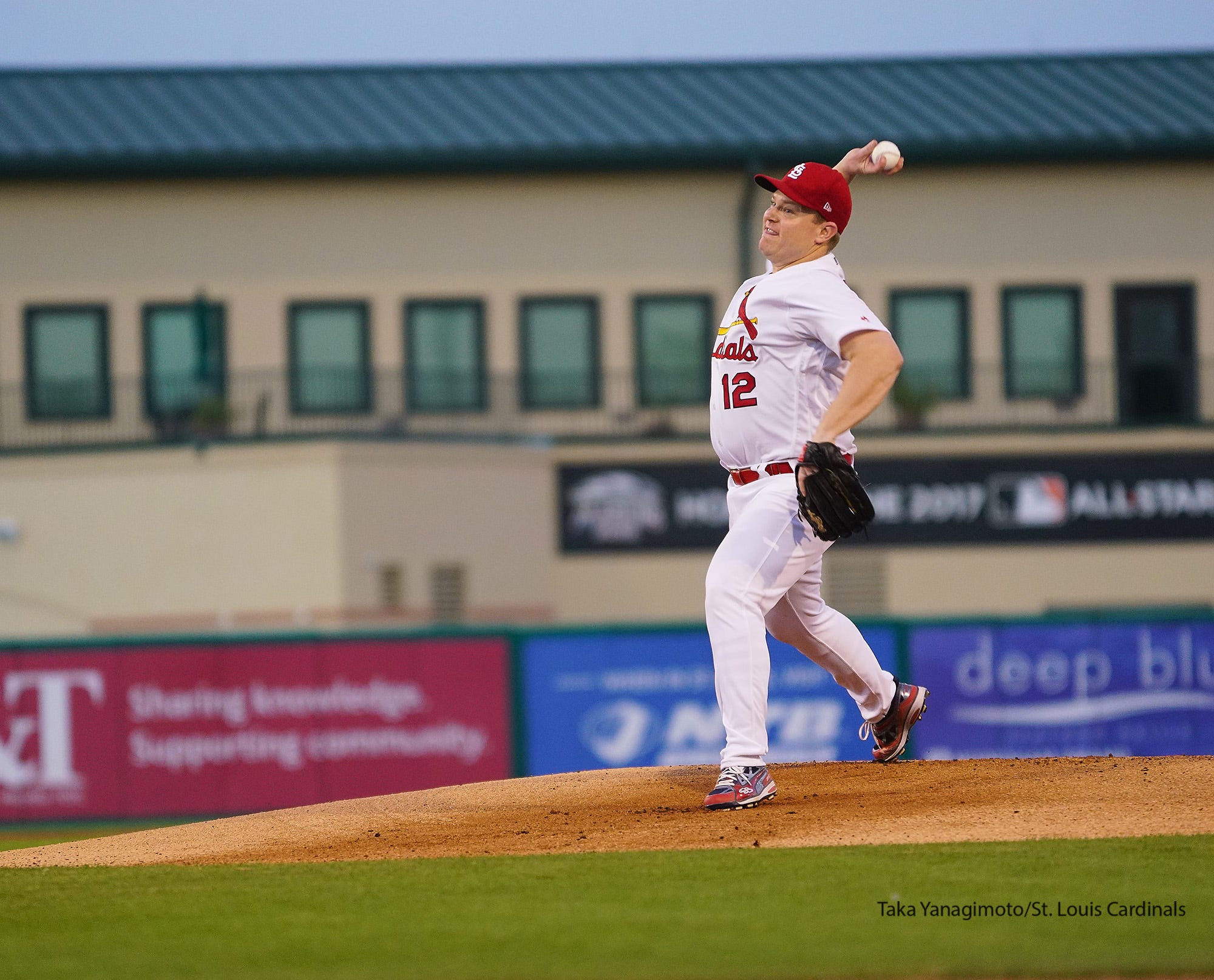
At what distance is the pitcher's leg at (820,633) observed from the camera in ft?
22.6

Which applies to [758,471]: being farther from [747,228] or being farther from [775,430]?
[747,228]

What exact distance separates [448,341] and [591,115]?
4182 millimetres

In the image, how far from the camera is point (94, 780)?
16.3 metres

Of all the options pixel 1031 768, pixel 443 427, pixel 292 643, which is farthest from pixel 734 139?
pixel 1031 768

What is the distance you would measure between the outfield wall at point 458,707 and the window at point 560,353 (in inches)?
394

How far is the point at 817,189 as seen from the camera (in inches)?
262

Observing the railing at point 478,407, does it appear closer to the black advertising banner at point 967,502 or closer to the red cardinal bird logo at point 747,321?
the black advertising banner at point 967,502

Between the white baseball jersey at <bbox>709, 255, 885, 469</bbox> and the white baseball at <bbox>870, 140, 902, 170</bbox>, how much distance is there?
0.61m

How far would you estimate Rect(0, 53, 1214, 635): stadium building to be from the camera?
993 inches

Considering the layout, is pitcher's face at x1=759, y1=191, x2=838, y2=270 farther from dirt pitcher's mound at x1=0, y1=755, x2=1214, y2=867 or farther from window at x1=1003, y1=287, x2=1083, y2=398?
window at x1=1003, y1=287, x2=1083, y2=398


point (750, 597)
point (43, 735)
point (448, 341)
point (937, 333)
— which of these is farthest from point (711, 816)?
point (937, 333)

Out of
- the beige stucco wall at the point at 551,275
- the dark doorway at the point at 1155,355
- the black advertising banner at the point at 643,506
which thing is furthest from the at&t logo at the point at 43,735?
the dark doorway at the point at 1155,355

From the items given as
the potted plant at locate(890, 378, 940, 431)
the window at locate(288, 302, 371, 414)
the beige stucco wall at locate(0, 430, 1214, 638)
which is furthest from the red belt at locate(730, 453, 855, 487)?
the window at locate(288, 302, 371, 414)

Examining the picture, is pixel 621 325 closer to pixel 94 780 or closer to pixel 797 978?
pixel 94 780
